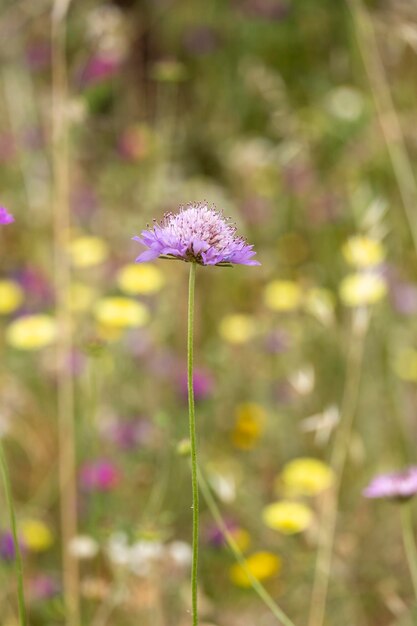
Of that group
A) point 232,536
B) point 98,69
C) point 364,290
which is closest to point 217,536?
point 232,536

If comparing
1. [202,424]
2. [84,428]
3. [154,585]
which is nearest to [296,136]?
[202,424]

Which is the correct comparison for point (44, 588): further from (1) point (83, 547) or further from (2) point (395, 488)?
(2) point (395, 488)

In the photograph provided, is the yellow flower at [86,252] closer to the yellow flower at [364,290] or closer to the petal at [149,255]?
the yellow flower at [364,290]

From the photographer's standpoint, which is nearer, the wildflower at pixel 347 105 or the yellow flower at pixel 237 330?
the yellow flower at pixel 237 330

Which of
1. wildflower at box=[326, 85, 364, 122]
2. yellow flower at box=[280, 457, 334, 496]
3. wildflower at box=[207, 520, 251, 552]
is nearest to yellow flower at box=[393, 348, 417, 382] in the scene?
yellow flower at box=[280, 457, 334, 496]

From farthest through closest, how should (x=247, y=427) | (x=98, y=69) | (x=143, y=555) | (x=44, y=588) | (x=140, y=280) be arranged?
(x=98, y=69) < (x=140, y=280) < (x=247, y=427) < (x=44, y=588) < (x=143, y=555)

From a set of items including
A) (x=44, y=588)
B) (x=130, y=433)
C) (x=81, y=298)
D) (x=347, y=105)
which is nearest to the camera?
(x=44, y=588)

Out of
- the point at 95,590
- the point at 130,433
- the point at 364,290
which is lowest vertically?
the point at 95,590

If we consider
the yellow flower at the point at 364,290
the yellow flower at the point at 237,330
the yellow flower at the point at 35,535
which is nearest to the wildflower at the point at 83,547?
the yellow flower at the point at 35,535

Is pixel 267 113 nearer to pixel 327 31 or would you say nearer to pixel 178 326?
pixel 327 31
